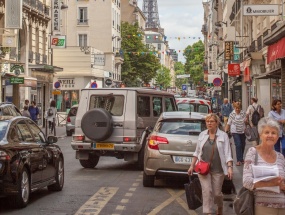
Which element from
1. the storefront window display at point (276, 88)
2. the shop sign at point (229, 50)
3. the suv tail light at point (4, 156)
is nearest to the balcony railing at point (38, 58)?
the shop sign at point (229, 50)

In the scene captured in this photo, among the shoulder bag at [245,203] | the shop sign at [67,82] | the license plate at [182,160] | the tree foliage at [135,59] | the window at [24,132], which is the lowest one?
the license plate at [182,160]

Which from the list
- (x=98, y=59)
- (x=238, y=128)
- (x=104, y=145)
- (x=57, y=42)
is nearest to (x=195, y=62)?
(x=98, y=59)

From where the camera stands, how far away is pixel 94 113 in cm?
1753

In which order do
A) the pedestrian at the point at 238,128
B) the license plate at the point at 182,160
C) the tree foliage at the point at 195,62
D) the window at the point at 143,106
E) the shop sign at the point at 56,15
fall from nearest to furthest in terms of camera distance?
the license plate at the point at 182,160
the window at the point at 143,106
the pedestrian at the point at 238,128
the shop sign at the point at 56,15
the tree foliage at the point at 195,62

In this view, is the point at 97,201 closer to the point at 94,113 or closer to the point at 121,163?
the point at 94,113

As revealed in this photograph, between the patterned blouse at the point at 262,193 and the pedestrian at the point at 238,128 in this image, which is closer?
the patterned blouse at the point at 262,193

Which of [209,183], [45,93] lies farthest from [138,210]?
[45,93]

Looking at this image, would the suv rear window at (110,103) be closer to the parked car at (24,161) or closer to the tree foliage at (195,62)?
the parked car at (24,161)

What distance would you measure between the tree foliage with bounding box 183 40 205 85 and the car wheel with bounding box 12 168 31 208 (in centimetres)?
12893

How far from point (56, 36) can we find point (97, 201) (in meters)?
36.8

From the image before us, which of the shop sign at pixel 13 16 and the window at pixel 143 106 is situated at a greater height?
the shop sign at pixel 13 16

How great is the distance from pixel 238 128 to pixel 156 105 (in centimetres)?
249

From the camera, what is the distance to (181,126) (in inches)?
561

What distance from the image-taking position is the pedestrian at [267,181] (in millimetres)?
6230
